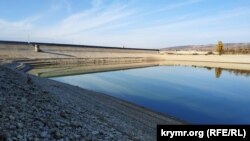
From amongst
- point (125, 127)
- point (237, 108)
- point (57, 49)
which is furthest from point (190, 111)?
point (57, 49)

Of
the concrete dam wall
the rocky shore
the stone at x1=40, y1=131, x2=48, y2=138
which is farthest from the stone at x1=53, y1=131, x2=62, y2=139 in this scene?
the concrete dam wall

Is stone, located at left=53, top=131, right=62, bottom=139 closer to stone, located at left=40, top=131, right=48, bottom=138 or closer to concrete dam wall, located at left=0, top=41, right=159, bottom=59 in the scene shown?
stone, located at left=40, top=131, right=48, bottom=138

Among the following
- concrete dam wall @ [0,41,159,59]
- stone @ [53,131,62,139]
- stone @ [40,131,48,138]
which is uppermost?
concrete dam wall @ [0,41,159,59]

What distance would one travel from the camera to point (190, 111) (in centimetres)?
2316

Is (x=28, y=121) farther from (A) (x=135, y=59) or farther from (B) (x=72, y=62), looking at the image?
(A) (x=135, y=59)

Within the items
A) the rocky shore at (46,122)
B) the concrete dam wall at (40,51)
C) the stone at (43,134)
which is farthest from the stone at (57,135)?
the concrete dam wall at (40,51)

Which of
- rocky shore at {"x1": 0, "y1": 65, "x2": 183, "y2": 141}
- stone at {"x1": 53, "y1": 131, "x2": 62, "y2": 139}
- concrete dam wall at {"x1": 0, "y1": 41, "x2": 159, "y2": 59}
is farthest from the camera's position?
concrete dam wall at {"x1": 0, "y1": 41, "x2": 159, "y2": 59}

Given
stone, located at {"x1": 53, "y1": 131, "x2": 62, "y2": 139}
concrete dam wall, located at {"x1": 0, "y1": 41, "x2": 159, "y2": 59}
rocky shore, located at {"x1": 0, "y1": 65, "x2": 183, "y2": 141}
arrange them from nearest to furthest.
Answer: rocky shore, located at {"x1": 0, "y1": 65, "x2": 183, "y2": 141}
stone, located at {"x1": 53, "y1": 131, "x2": 62, "y2": 139}
concrete dam wall, located at {"x1": 0, "y1": 41, "x2": 159, "y2": 59}

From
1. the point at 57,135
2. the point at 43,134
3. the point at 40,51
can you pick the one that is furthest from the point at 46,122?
the point at 40,51

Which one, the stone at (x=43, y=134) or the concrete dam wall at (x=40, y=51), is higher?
the concrete dam wall at (x=40, y=51)

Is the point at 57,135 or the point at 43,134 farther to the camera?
the point at 57,135

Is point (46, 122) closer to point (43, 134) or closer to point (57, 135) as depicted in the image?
point (57, 135)

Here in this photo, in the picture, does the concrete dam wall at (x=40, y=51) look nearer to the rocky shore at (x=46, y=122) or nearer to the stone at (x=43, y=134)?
the rocky shore at (x=46, y=122)

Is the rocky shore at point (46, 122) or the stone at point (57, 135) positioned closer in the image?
the rocky shore at point (46, 122)
